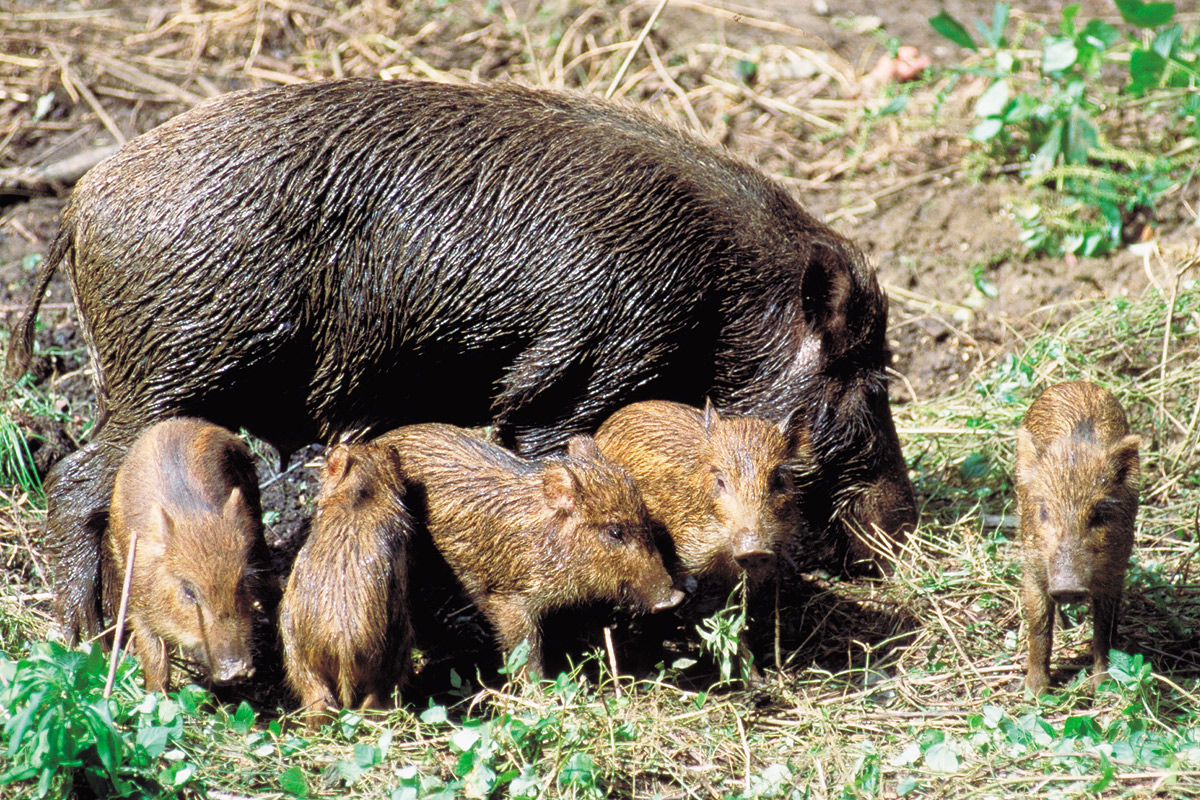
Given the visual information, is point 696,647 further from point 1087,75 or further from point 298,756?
point 1087,75

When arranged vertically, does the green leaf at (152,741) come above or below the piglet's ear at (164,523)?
below

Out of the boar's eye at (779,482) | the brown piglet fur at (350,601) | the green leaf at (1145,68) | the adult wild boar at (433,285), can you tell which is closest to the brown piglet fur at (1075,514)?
the boar's eye at (779,482)

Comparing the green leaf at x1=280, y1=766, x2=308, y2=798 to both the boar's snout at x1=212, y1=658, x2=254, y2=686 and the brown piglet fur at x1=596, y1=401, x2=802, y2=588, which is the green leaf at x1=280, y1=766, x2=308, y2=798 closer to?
the boar's snout at x1=212, y1=658, x2=254, y2=686

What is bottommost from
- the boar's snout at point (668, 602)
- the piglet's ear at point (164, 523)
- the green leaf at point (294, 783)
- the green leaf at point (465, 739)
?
the green leaf at point (294, 783)

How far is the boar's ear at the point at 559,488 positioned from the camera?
4355mm

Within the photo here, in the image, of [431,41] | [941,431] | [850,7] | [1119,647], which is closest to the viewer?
[1119,647]

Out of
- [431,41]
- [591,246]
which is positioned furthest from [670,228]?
[431,41]

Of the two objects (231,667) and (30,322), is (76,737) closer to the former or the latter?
(231,667)

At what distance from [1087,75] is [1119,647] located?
15.2 feet

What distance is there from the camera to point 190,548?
4.04m

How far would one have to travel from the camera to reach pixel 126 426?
477 centimetres

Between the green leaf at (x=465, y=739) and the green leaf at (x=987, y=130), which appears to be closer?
the green leaf at (x=465, y=739)

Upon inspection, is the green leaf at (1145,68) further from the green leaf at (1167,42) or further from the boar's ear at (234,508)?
the boar's ear at (234,508)

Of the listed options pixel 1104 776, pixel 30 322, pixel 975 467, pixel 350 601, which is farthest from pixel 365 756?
pixel 975 467
